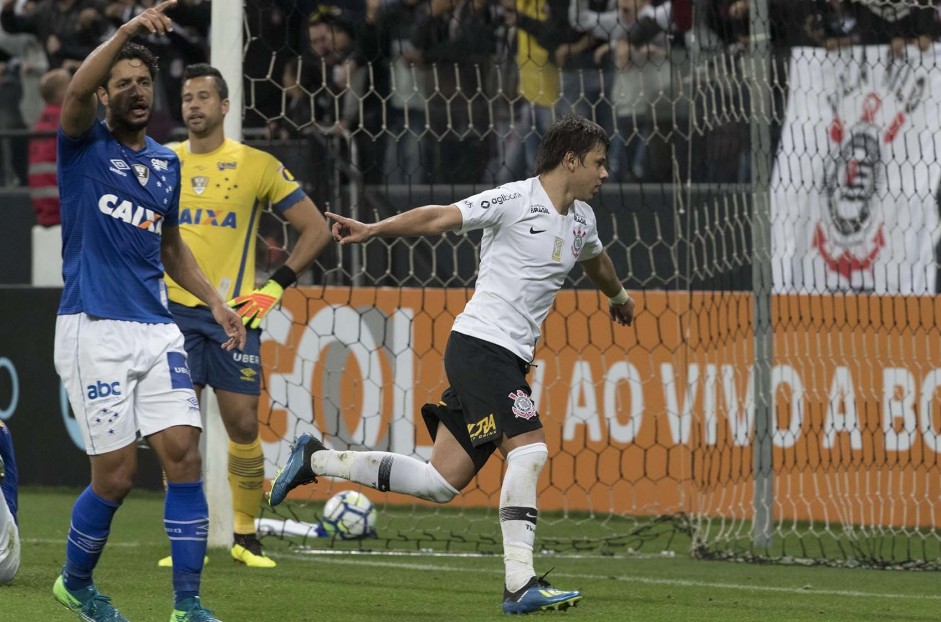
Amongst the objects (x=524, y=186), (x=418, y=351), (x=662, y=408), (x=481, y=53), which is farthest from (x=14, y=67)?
(x=524, y=186)

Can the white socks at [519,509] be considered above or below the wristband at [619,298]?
below

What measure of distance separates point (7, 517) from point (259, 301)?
149cm

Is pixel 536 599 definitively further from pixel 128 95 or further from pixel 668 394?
pixel 668 394

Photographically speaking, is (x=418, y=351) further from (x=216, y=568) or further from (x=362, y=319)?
(x=216, y=568)

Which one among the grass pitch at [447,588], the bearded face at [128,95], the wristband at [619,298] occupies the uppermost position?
the bearded face at [128,95]

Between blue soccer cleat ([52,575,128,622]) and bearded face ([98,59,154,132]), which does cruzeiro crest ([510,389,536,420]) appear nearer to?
blue soccer cleat ([52,575,128,622])

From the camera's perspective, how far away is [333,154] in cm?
1009

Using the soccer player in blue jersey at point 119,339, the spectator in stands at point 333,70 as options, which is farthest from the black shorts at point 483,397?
the spectator in stands at point 333,70

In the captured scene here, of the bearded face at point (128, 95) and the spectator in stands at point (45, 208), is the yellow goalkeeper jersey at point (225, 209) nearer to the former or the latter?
the bearded face at point (128, 95)

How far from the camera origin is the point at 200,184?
712 centimetres

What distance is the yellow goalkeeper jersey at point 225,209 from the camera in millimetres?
7082

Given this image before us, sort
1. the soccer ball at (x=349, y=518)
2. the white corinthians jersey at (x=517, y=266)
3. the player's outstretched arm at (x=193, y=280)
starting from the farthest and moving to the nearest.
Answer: the soccer ball at (x=349, y=518)
the white corinthians jersey at (x=517, y=266)
the player's outstretched arm at (x=193, y=280)

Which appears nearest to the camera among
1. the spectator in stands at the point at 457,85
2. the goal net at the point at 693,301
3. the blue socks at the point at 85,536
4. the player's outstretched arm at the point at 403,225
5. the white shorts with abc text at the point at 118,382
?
the white shorts with abc text at the point at 118,382

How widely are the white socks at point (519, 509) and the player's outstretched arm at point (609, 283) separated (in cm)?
99
